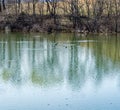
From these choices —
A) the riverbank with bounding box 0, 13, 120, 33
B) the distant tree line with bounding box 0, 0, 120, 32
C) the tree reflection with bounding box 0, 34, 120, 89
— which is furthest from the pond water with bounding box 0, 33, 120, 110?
the distant tree line with bounding box 0, 0, 120, 32

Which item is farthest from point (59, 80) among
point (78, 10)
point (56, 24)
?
point (78, 10)

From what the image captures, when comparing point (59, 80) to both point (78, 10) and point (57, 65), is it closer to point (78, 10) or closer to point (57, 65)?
point (57, 65)

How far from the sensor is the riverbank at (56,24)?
53156 mm

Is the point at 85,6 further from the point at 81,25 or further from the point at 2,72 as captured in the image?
the point at 2,72

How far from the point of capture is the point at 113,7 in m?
60.3

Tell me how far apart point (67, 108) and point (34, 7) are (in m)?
49.3

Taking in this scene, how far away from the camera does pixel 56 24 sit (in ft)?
178

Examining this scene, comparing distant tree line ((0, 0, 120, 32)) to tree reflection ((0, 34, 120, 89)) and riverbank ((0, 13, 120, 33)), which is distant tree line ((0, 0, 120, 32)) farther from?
tree reflection ((0, 34, 120, 89))

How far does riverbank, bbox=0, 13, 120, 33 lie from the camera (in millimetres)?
53156

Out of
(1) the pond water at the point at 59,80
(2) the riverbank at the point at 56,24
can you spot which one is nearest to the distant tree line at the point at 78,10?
(2) the riverbank at the point at 56,24

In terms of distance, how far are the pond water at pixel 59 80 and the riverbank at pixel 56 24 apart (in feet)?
78.9

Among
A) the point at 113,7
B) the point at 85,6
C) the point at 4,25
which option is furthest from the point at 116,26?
the point at 4,25

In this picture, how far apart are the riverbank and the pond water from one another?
947 inches

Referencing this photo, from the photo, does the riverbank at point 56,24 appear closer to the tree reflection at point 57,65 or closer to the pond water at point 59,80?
the tree reflection at point 57,65
